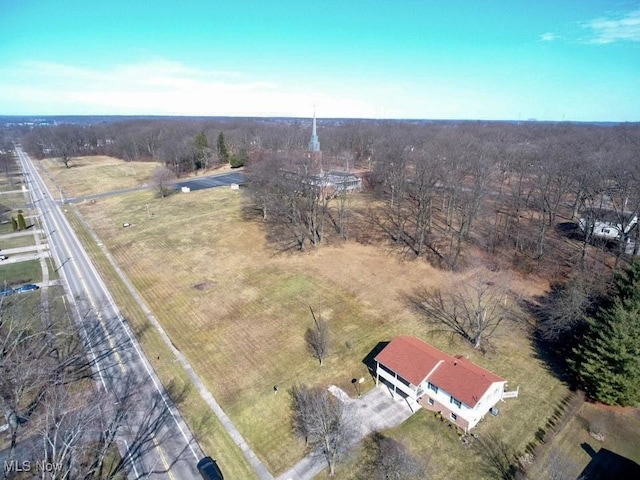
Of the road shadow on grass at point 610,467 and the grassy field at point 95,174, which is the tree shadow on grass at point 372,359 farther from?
the grassy field at point 95,174

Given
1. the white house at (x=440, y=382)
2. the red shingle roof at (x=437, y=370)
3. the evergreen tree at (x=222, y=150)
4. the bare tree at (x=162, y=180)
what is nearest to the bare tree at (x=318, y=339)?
the white house at (x=440, y=382)

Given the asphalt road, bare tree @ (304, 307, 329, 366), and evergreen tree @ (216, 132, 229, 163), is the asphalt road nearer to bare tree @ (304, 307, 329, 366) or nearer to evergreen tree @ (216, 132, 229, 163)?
bare tree @ (304, 307, 329, 366)

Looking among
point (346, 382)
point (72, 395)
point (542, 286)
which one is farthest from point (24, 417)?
point (542, 286)

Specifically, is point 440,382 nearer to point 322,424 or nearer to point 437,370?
point 437,370

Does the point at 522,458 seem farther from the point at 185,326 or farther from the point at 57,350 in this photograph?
the point at 57,350

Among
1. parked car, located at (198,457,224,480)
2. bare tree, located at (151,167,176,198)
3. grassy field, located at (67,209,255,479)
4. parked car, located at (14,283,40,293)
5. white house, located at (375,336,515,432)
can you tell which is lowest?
grassy field, located at (67,209,255,479)

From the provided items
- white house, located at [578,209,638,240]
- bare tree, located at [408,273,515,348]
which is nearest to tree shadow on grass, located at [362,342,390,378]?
bare tree, located at [408,273,515,348]

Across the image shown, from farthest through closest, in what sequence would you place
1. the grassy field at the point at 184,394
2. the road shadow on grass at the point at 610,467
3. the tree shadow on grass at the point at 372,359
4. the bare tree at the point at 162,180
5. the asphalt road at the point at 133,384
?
1. the bare tree at the point at 162,180
2. the tree shadow on grass at the point at 372,359
3. the grassy field at the point at 184,394
4. the asphalt road at the point at 133,384
5. the road shadow on grass at the point at 610,467
